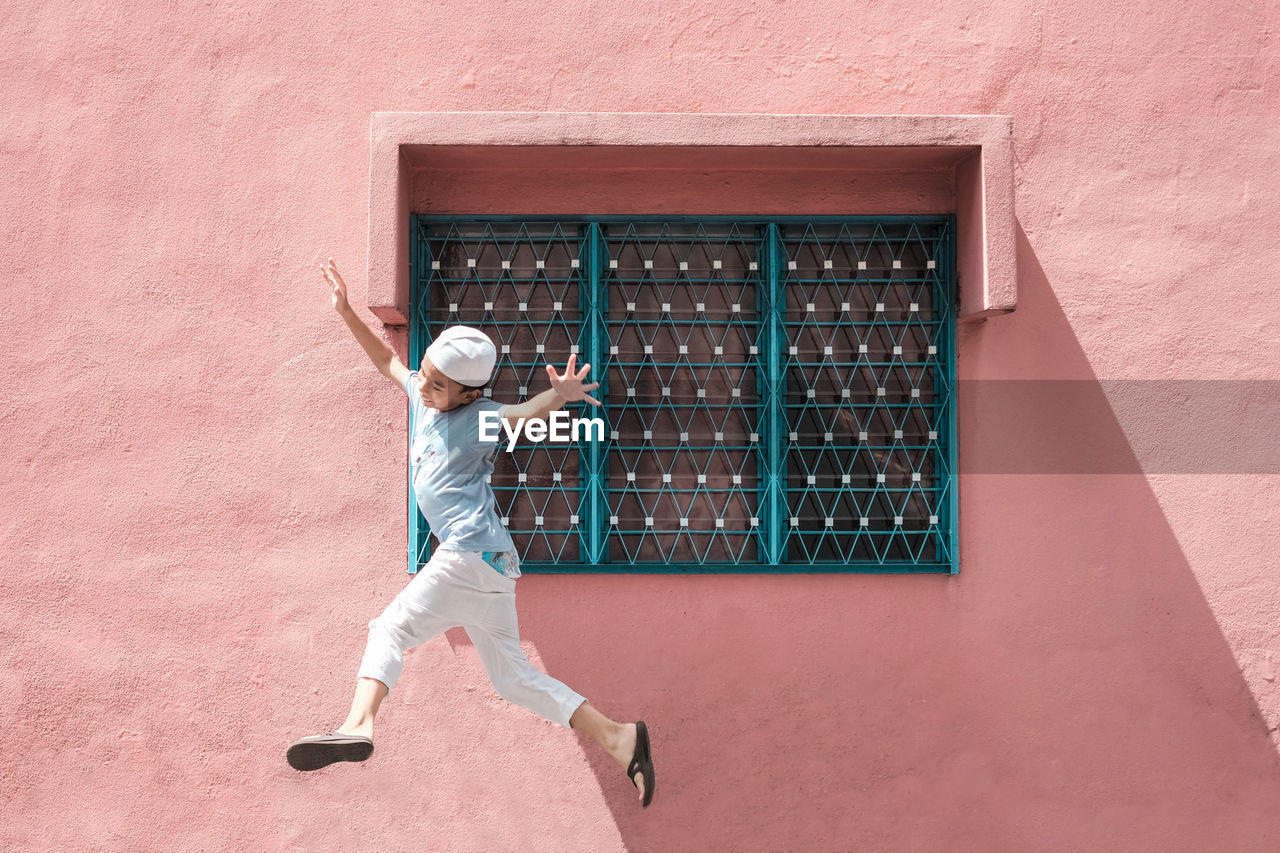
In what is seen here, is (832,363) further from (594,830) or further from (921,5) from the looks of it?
(594,830)

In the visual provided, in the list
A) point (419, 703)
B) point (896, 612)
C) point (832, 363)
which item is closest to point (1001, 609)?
point (896, 612)

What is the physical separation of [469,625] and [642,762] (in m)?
0.79

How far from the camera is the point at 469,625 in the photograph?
3113 millimetres

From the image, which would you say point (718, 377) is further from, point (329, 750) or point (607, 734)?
point (329, 750)

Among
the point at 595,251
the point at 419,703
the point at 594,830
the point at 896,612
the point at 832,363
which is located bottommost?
the point at 594,830

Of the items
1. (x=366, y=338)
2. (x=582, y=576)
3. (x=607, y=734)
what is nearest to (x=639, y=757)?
(x=607, y=734)

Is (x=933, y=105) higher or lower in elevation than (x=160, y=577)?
higher

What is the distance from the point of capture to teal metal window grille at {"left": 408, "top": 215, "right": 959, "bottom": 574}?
3.62 m

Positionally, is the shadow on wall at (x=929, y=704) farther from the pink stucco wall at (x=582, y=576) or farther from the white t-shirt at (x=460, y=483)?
the white t-shirt at (x=460, y=483)

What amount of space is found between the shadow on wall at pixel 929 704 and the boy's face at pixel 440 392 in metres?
0.89

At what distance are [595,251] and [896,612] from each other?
194 centimetres

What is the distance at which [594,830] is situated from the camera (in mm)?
3518

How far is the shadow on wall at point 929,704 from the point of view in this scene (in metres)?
3.53

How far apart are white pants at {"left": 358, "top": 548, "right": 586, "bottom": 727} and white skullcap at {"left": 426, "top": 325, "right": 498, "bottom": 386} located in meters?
0.61
